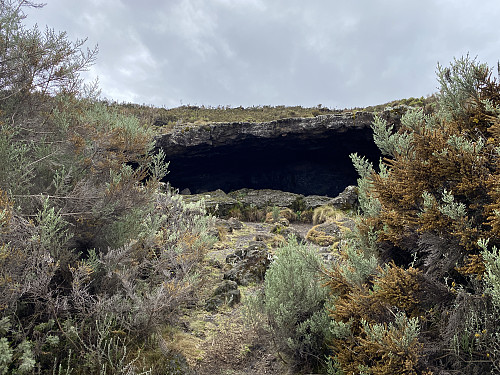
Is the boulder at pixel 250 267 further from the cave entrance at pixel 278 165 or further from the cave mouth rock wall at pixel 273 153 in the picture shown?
the cave entrance at pixel 278 165

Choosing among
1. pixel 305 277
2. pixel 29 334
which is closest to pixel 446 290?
pixel 305 277

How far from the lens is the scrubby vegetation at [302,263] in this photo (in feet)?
7.00

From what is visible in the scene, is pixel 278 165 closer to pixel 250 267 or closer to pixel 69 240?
pixel 250 267

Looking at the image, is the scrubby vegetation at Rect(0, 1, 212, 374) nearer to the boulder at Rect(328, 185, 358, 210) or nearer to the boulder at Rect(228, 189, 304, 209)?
the boulder at Rect(328, 185, 358, 210)

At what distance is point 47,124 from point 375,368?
5041 mm

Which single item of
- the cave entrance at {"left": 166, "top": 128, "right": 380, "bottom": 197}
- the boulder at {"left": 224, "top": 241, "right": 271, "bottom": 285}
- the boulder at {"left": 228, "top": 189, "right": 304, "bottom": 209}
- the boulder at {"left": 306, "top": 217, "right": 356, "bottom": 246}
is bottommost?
the boulder at {"left": 224, "top": 241, "right": 271, "bottom": 285}

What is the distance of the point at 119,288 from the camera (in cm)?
353

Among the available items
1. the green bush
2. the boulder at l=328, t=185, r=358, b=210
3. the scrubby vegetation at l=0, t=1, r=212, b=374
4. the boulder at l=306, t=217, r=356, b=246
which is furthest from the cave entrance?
the green bush

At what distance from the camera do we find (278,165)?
26141mm

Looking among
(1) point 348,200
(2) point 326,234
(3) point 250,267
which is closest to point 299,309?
(3) point 250,267

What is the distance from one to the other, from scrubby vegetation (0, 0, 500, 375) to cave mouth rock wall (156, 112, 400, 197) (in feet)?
53.0

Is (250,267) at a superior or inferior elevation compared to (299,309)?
inferior

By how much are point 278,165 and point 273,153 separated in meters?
2.09

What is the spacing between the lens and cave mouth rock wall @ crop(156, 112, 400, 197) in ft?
66.4
